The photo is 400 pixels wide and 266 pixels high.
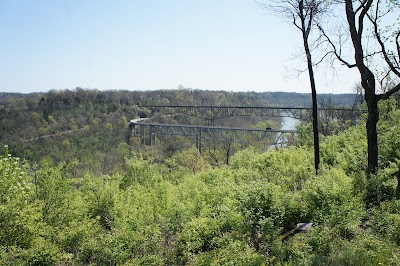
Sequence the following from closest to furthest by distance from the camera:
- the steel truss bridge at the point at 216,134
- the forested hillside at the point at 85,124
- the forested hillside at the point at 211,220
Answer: the forested hillside at the point at 211,220
the steel truss bridge at the point at 216,134
the forested hillside at the point at 85,124

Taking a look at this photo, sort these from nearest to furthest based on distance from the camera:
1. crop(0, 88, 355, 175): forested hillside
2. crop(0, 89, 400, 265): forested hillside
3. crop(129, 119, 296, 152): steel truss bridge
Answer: crop(0, 89, 400, 265): forested hillside < crop(129, 119, 296, 152): steel truss bridge < crop(0, 88, 355, 175): forested hillside

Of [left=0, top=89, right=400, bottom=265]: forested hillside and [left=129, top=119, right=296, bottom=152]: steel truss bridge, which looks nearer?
[left=0, top=89, right=400, bottom=265]: forested hillside

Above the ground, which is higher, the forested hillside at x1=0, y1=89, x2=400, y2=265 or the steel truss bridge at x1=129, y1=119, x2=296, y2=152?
the forested hillside at x1=0, y1=89, x2=400, y2=265

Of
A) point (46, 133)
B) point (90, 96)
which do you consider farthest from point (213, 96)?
point (46, 133)

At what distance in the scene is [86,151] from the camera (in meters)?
63.0

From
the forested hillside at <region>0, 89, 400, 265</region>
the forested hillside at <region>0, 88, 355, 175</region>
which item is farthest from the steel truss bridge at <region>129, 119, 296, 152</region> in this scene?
the forested hillside at <region>0, 89, 400, 265</region>

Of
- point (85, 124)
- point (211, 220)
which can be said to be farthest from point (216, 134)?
point (211, 220)

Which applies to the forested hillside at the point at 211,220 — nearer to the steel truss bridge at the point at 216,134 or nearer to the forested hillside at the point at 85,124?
the steel truss bridge at the point at 216,134

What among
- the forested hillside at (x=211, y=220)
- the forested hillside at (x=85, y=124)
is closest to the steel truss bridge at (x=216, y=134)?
the forested hillside at (x=85, y=124)

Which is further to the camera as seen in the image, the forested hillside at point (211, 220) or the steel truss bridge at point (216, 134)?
the steel truss bridge at point (216, 134)

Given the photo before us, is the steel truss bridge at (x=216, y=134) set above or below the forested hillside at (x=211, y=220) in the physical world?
below

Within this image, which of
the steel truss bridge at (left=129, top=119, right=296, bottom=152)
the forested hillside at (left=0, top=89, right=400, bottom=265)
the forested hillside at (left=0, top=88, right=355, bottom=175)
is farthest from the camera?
the forested hillside at (left=0, top=88, right=355, bottom=175)

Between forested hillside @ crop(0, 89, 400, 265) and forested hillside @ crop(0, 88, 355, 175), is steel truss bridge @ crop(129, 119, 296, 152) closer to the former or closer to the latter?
forested hillside @ crop(0, 88, 355, 175)

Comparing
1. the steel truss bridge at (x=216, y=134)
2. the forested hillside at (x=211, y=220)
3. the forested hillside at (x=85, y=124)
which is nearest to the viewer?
the forested hillside at (x=211, y=220)
